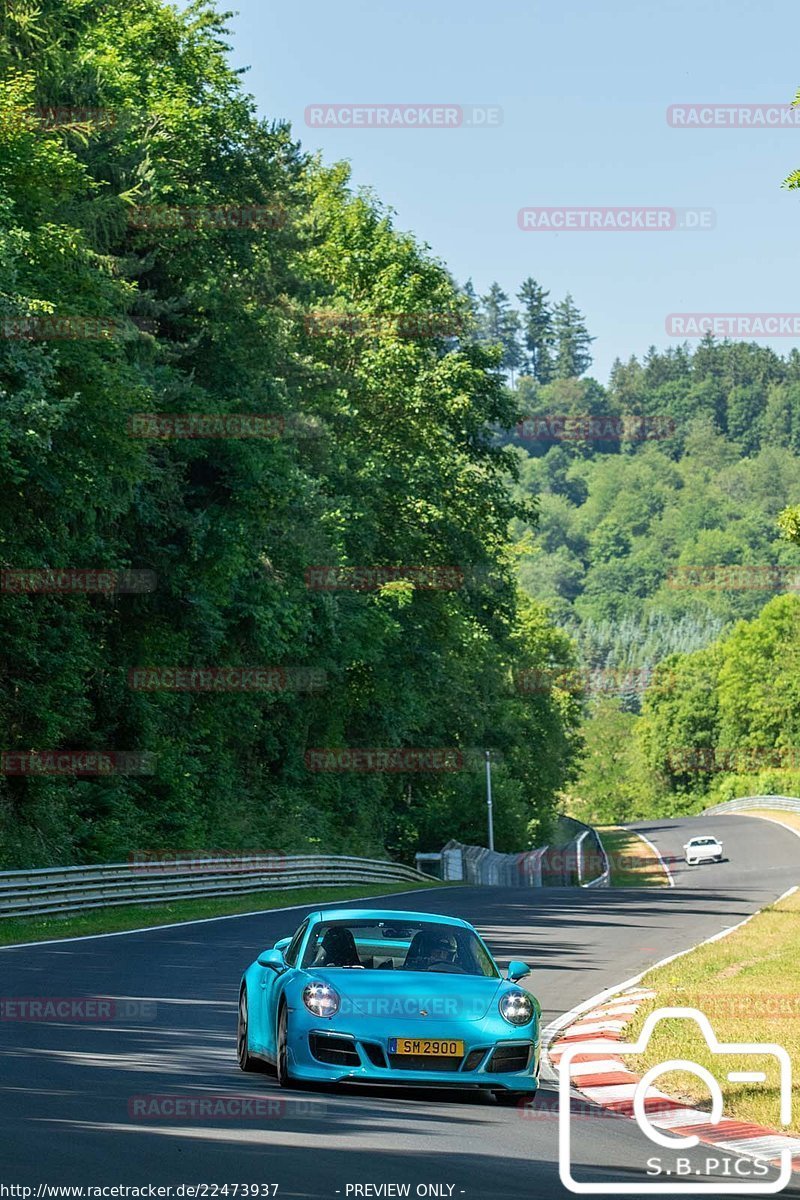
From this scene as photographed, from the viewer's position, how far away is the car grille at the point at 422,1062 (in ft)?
35.5

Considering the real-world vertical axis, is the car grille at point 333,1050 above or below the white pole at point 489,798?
above

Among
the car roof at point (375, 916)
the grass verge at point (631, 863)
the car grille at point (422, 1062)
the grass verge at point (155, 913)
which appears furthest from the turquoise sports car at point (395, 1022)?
the grass verge at point (631, 863)

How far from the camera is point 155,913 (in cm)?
3189

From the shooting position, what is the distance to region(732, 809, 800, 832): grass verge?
104062 mm

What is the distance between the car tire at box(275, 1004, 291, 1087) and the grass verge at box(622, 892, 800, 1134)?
2.70 metres

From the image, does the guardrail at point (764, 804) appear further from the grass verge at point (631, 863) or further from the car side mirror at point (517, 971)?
the car side mirror at point (517, 971)

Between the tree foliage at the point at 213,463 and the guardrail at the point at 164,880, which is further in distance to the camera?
the tree foliage at the point at 213,463

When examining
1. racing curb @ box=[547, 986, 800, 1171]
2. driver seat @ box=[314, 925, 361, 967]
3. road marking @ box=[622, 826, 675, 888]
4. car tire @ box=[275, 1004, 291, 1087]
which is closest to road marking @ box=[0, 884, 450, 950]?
racing curb @ box=[547, 986, 800, 1171]

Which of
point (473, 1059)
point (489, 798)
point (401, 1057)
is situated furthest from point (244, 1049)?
point (489, 798)

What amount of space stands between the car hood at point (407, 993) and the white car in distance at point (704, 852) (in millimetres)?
73404

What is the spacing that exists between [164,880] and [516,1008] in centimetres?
2455

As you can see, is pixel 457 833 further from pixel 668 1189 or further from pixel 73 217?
pixel 668 1189

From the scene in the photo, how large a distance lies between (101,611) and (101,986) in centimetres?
2318

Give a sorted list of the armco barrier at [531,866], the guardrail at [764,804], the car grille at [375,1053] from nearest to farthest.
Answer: the car grille at [375,1053] < the armco barrier at [531,866] < the guardrail at [764,804]
